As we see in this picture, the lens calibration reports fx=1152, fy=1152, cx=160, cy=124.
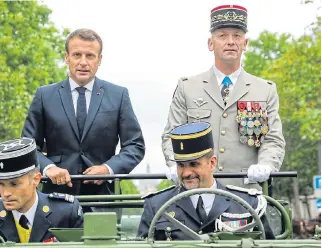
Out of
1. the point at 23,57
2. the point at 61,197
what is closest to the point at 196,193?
the point at 61,197

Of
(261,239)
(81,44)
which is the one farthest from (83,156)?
(261,239)

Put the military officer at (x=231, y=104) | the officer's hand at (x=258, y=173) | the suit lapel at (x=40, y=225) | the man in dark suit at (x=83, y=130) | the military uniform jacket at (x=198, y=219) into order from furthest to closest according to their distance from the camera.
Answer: the man in dark suit at (x=83, y=130)
the military officer at (x=231, y=104)
the officer's hand at (x=258, y=173)
the suit lapel at (x=40, y=225)
the military uniform jacket at (x=198, y=219)

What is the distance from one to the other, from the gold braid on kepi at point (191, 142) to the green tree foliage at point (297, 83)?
20862 millimetres

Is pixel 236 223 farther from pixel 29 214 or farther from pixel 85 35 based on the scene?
pixel 85 35

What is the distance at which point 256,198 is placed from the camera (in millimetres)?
7668

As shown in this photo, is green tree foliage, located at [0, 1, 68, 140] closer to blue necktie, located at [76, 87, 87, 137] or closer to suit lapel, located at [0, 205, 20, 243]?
blue necktie, located at [76, 87, 87, 137]

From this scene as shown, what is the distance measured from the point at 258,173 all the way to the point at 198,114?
105cm

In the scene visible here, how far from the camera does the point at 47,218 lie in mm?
7707

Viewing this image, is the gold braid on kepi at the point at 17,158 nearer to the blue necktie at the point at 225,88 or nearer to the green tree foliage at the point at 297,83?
Result: the blue necktie at the point at 225,88

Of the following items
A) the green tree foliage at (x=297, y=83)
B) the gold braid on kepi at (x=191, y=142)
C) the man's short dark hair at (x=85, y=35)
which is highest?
the man's short dark hair at (x=85, y=35)

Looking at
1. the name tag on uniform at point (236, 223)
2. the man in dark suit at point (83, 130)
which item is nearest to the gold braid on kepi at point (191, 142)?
the name tag on uniform at point (236, 223)

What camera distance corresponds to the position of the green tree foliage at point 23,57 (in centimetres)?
2823

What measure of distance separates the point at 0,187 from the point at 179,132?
4.00ft

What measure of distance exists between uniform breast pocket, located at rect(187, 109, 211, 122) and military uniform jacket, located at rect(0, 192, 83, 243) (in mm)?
1458
